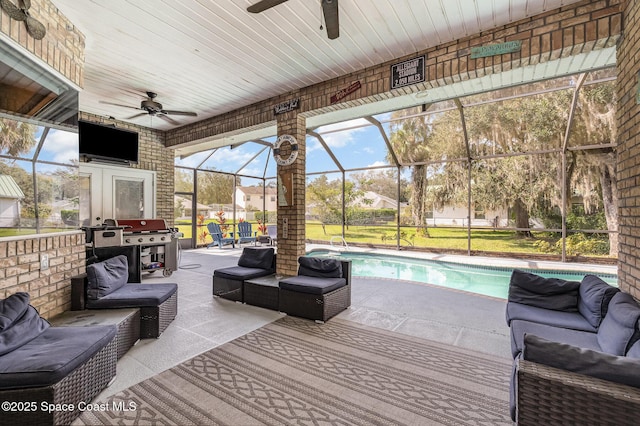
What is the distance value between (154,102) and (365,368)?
5334 millimetres

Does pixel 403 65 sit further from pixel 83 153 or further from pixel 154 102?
pixel 83 153

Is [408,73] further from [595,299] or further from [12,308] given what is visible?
[12,308]

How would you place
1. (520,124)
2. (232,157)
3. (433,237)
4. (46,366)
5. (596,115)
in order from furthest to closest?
(232,157), (433,237), (520,124), (596,115), (46,366)

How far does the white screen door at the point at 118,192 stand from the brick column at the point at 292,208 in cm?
424

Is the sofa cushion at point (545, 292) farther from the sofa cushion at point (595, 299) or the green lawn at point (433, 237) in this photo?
the green lawn at point (433, 237)

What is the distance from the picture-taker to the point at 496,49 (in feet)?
10.2

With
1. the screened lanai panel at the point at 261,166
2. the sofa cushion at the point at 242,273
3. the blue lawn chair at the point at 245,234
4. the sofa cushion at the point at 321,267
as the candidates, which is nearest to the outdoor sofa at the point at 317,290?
the sofa cushion at the point at 321,267

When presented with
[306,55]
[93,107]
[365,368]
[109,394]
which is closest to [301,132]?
[306,55]

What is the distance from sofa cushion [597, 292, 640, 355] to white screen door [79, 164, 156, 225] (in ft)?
26.0

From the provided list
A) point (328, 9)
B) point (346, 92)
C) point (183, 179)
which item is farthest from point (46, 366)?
point (183, 179)

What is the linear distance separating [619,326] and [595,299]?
1.96 feet

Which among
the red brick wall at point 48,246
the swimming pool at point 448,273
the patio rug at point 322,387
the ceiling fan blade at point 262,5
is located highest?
the ceiling fan blade at point 262,5

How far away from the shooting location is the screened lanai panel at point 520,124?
7.37 m

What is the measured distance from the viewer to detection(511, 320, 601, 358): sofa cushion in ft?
6.51
